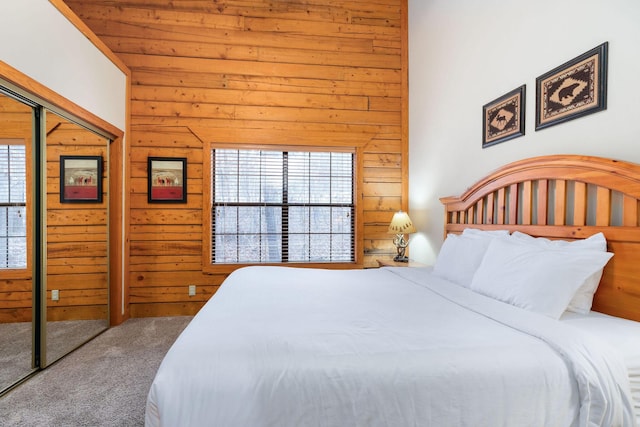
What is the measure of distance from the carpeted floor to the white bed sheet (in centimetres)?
221

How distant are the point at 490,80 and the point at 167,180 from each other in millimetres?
3368

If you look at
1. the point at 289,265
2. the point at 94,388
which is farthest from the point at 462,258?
the point at 94,388

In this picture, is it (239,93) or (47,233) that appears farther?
(239,93)

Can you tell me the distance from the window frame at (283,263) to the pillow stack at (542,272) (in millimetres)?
1936

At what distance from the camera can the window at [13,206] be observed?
209cm

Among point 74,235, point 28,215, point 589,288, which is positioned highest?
point 28,215

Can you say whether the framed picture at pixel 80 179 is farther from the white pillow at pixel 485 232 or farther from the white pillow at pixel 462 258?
the white pillow at pixel 485 232

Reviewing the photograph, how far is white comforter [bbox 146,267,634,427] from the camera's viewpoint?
98cm

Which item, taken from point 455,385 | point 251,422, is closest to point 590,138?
point 455,385

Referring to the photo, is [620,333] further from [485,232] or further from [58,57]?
[58,57]

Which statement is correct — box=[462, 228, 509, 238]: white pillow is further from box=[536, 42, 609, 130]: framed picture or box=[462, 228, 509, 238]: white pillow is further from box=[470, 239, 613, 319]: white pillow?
box=[536, 42, 609, 130]: framed picture

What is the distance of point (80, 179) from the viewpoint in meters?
2.88

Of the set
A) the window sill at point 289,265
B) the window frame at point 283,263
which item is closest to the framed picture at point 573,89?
the window frame at point 283,263

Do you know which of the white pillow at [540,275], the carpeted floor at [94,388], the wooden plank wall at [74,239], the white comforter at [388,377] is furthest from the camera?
the wooden plank wall at [74,239]
